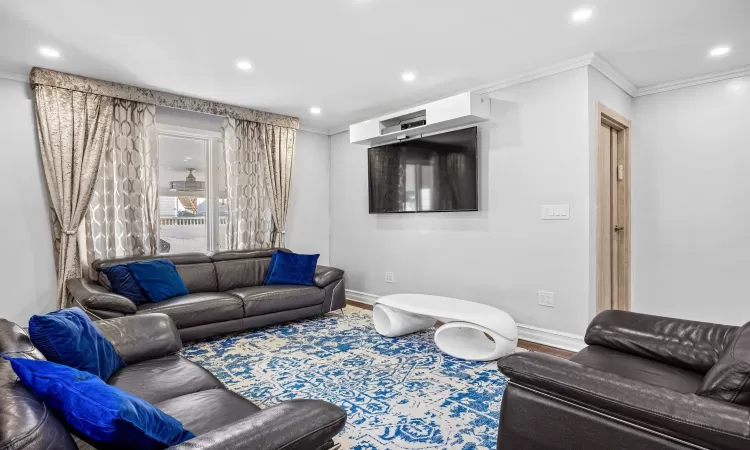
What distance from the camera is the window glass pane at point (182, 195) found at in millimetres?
4555

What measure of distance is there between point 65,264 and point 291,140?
9.29 feet

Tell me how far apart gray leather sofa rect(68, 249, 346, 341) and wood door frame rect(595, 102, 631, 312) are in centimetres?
263

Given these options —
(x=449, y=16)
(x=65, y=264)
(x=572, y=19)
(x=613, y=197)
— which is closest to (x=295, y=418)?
(x=449, y=16)

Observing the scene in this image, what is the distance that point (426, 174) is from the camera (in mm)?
4480

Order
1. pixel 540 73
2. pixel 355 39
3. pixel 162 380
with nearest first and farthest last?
1. pixel 162 380
2. pixel 355 39
3. pixel 540 73

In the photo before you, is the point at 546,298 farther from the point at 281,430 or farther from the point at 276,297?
the point at 281,430

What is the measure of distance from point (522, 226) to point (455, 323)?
48.1 inches

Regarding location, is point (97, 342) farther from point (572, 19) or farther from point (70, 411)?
point (572, 19)

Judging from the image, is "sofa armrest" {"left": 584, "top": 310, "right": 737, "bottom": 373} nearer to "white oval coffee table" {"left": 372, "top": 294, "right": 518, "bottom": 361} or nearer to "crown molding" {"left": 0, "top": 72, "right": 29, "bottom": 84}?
"white oval coffee table" {"left": 372, "top": 294, "right": 518, "bottom": 361}

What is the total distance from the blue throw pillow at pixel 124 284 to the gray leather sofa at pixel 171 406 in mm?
1376

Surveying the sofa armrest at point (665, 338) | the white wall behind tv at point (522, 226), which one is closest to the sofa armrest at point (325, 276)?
the white wall behind tv at point (522, 226)

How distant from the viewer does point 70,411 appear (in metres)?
0.97

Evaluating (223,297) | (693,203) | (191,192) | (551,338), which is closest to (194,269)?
(223,297)

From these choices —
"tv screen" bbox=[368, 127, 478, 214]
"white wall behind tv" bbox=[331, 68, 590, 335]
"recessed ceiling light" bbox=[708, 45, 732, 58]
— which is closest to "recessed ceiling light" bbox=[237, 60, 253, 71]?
"tv screen" bbox=[368, 127, 478, 214]
